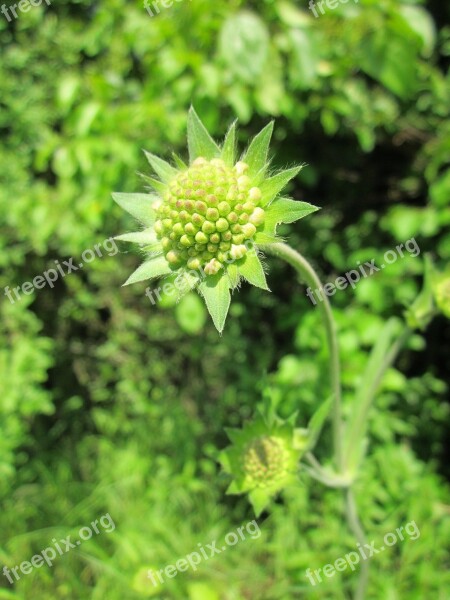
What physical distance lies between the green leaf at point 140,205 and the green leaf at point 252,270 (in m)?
0.27

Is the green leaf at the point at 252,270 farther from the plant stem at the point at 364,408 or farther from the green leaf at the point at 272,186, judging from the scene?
the plant stem at the point at 364,408

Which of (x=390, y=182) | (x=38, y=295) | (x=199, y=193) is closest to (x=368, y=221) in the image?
(x=390, y=182)

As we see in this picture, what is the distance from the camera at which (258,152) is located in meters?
1.26

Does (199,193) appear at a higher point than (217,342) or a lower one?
lower

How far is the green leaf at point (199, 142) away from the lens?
1.30 m

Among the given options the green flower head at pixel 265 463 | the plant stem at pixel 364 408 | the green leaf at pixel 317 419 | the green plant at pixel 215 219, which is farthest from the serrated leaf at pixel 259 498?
the green plant at pixel 215 219

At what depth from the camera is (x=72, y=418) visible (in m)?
3.74

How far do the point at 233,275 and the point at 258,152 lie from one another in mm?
293

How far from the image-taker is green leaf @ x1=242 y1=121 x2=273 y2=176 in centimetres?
122

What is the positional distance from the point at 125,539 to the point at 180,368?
1.21 m

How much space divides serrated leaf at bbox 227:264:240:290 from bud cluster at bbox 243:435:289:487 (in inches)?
23.3

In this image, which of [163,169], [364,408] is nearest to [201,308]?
[364,408]

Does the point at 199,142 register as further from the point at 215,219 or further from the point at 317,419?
the point at 317,419

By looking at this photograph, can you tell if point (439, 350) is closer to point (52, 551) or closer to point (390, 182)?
point (390, 182)
